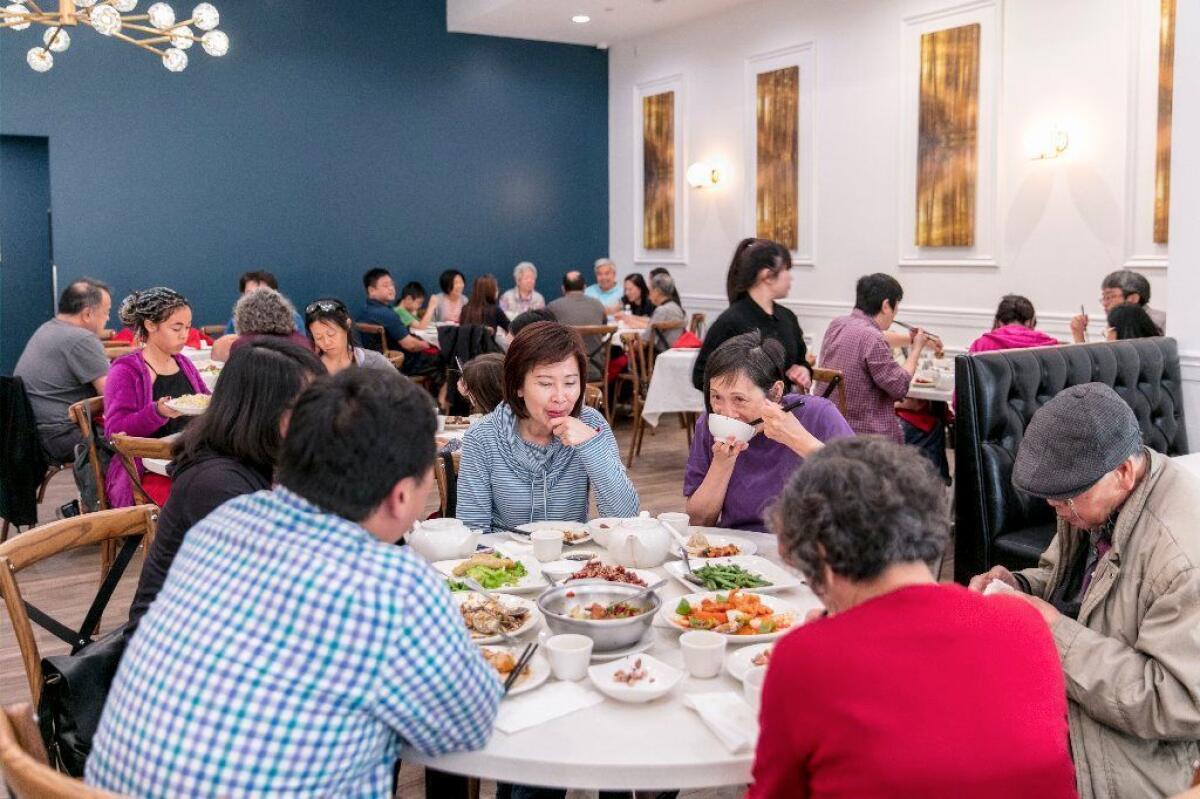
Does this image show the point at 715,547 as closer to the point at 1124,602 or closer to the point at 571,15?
the point at 1124,602

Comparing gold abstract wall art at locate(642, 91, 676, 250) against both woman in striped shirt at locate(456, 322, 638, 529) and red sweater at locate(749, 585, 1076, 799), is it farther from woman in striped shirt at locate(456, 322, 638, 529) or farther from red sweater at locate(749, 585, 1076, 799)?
red sweater at locate(749, 585, 1076, 799)

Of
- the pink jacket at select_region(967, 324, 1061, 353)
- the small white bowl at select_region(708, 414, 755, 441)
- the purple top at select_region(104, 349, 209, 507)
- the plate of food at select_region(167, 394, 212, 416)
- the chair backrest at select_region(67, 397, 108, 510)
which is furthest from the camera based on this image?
the pink jacket at select_region(967, 324, 1061, 353)

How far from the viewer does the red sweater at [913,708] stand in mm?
1225

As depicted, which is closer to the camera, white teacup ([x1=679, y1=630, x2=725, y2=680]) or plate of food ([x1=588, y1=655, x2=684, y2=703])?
plate of food ([x1=588, y1=655, x2=684, y2=703])

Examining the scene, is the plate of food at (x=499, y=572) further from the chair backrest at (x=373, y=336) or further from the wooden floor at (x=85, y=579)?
the chair backrest at (x=373, y=336)

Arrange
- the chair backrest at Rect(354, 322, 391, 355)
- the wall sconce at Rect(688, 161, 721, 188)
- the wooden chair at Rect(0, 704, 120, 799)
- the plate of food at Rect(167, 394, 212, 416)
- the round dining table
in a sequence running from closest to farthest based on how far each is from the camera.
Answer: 1. the wooden chair at Rect(0, 704, 120, 799)
2. the round dining table
3. the plate of food at Rect(167, 394, 212, 416)
4. the chair backrest at Rect(354, 322, 391, 355)
5. the wall sconce at Rect(688, 161, 721, 188)

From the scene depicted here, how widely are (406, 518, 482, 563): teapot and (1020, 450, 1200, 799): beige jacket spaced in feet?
3.97

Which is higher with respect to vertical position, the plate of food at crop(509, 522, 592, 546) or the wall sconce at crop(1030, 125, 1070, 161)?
the wall sconce at crop(1030, 125, 1070, 161)

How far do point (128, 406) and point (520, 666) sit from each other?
3.02 m

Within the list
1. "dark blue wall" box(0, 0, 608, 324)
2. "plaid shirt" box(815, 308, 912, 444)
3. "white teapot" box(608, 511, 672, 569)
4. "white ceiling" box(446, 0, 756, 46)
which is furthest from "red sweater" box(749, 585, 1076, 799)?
"dark blue wall" box(0, 0, 608, 324)

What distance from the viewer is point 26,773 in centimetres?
125

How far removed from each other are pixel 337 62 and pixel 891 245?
5.41 meters

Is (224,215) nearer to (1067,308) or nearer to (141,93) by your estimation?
(141,93)

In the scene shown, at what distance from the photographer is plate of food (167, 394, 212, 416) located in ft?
13.1
